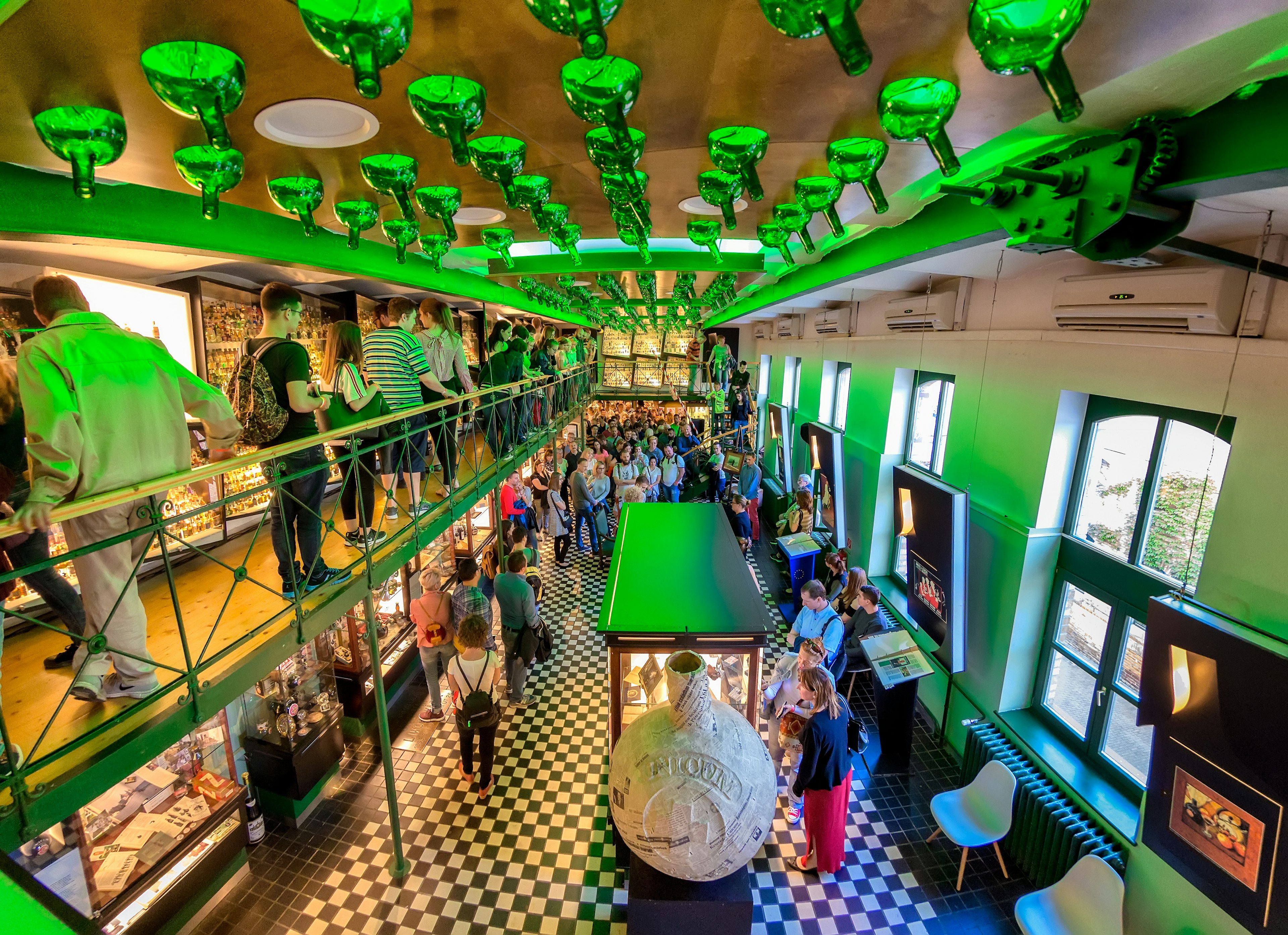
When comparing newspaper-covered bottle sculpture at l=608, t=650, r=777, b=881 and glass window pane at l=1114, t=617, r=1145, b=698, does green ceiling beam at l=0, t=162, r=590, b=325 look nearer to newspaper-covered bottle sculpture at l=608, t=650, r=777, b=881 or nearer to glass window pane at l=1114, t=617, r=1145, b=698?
newspaper-covered bottle sculpture at l=608, t=650, r=777, b=881

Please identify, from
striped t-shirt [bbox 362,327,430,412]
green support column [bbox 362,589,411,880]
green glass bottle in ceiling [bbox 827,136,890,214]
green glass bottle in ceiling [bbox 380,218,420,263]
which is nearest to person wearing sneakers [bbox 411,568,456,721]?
green support column [bbox 362,589,411,880]

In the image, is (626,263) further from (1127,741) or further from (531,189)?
(1127,741)

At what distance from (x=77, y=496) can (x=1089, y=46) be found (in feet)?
11.0

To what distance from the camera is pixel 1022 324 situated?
4.31 metres

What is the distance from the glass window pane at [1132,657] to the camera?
349 centimetres

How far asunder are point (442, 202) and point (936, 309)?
475 centimetres

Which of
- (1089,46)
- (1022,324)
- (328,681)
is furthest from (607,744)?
(1089,46)

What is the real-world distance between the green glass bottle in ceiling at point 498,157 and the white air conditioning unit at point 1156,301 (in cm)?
323

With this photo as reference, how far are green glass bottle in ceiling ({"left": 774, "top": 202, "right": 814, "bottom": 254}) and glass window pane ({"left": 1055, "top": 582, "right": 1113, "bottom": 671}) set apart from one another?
334cm

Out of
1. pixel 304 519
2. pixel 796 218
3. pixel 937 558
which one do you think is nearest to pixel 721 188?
pixel 796 218

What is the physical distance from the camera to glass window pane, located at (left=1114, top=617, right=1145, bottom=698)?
3490 millimetres

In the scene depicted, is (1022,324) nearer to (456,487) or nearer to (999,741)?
(999,741)

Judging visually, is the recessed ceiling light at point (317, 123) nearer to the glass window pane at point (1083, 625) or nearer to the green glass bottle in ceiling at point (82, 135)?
the green glass bottle in ceiling at point (82, 135)

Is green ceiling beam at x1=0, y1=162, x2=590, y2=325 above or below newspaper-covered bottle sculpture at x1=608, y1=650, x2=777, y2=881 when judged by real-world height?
above
